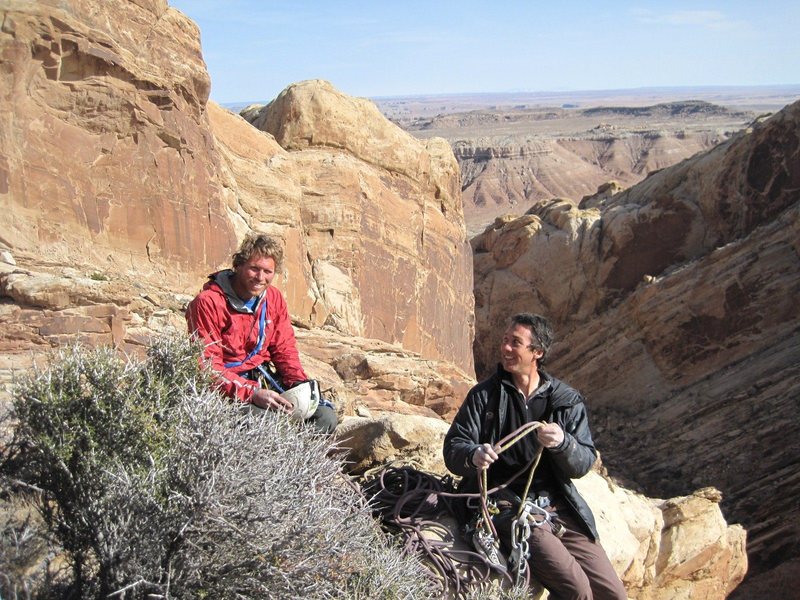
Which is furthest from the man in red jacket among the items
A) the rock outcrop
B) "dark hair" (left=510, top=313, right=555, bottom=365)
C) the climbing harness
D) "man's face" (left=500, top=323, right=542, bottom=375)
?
"dark hair" (left=510, top=313, right=555, bottom=365)

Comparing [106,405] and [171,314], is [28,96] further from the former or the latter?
[106,405]

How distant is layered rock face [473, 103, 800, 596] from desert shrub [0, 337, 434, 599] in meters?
10.7

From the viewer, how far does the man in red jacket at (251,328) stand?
4766mm

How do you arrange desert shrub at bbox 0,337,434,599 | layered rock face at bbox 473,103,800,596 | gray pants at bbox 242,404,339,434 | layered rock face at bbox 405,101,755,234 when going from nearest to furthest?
desert shrub at bbox 0,337,434,599 < gray pants at bbox 242,404,339,434 < layered rock face at bbox 473,103,800,596 < layered rock face at bbox 405,101,755,234

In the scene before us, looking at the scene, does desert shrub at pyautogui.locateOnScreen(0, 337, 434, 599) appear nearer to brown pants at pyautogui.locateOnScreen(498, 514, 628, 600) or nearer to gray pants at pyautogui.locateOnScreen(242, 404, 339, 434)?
brown pants at pyautogui.locateOnScreen(498, 514, 628, 600)

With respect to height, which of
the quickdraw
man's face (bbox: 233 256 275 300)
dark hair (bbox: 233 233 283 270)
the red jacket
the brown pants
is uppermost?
dark hair (bbox: 233 233 283 270)

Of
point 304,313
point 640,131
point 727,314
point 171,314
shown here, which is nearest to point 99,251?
point 171,314

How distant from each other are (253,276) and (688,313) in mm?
14572

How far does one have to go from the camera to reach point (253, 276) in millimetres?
4941

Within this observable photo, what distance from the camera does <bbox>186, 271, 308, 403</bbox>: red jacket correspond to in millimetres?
4762

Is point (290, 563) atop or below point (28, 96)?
below

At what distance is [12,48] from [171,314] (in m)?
2.92

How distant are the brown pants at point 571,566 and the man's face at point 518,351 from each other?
2.85 ft

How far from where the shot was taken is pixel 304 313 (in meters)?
11.3
